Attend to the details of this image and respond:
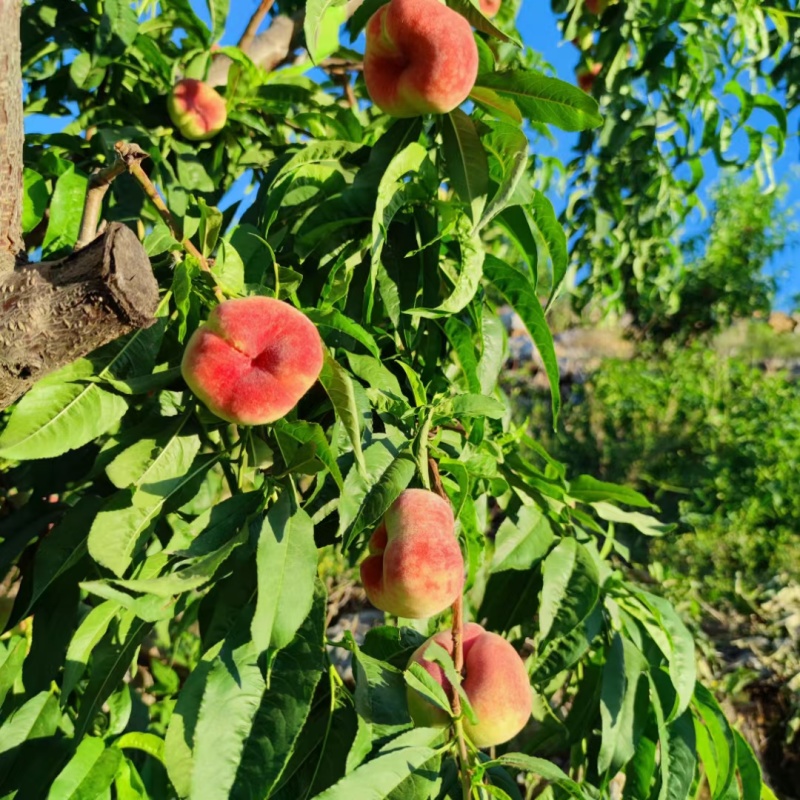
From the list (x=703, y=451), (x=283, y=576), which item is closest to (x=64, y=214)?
(x=283, y=576)

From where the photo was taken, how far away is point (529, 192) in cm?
99

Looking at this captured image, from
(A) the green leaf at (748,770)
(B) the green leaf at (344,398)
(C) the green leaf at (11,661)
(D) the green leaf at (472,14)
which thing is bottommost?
(C) the green leaf at (11,661)

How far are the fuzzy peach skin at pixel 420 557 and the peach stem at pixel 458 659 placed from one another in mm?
45

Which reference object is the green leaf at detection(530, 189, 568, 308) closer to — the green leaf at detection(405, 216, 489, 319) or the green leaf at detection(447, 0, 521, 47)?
the green leaf at detection(405, 216, 489, 319)

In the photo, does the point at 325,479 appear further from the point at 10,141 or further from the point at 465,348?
the point at 10,141

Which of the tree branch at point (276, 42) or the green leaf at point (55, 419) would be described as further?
the tree branch at point (276, 42)

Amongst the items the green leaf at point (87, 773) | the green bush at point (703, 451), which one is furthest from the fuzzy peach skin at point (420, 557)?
the green bush at point (703, 451)

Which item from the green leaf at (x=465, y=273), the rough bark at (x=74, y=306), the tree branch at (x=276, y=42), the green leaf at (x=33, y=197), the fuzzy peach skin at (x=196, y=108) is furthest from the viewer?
the tree branch at (x=276, y=42)

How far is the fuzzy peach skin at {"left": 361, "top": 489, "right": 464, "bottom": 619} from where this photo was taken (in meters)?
0.84

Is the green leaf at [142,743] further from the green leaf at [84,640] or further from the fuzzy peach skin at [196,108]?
the fuzzy peach skin at [196,108]

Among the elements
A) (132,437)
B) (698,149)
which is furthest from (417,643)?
(698,149)

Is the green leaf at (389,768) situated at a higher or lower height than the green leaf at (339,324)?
lower

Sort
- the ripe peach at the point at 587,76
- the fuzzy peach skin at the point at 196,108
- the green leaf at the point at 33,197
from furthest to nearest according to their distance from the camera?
the ripe peach at the point at 587,76, the fuzzy peach skin at the point at 196,108, the green leaf at the point at 33,197

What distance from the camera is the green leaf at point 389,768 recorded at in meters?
0.76
